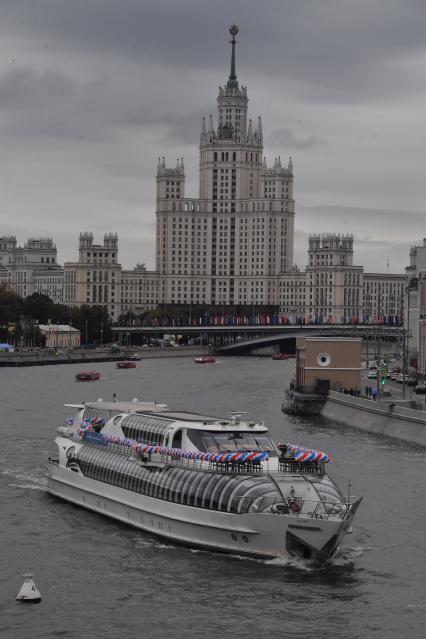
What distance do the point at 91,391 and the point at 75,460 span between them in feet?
190

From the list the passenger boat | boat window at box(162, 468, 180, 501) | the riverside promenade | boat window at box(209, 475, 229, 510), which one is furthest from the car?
the riverside promenade

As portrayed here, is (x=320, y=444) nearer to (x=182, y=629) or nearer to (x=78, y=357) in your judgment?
(x=182, y=629)

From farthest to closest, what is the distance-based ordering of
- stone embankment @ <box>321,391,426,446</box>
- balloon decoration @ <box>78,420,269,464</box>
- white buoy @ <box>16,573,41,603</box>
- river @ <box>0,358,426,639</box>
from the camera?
1. stone embankment @ <box>321,391,426,446</box>
2. balloon decoration @ <box>78,420,269,464</box>
3. white buoy @ <box>16,573,41,603</box>
4. river @ <box>0,358,426,639</box>

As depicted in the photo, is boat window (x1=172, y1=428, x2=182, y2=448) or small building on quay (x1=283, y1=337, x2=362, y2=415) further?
small building on quay (x1=283, y1=337, x2=362, y2=415)

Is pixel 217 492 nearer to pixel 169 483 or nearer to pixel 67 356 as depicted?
pixel 169 483

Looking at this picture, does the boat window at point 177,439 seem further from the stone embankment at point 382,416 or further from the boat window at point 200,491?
the stone embankment at point 382,416

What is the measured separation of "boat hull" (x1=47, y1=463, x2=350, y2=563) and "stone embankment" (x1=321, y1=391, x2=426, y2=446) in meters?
25.8

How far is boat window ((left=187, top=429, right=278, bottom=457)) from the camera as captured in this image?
45906mm

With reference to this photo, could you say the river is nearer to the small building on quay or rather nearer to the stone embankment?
the stone embankment

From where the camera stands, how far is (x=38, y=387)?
114312 millimetres

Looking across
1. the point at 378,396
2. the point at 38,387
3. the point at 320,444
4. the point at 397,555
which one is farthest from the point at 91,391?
the point at 397,555

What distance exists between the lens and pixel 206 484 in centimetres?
4375

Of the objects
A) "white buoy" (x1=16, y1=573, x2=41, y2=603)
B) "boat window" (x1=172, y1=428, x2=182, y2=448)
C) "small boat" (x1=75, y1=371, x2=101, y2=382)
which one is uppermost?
"boat window" (x1=172, y1=428, x2=182, y2=448)

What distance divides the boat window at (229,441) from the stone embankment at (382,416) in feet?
83.6
